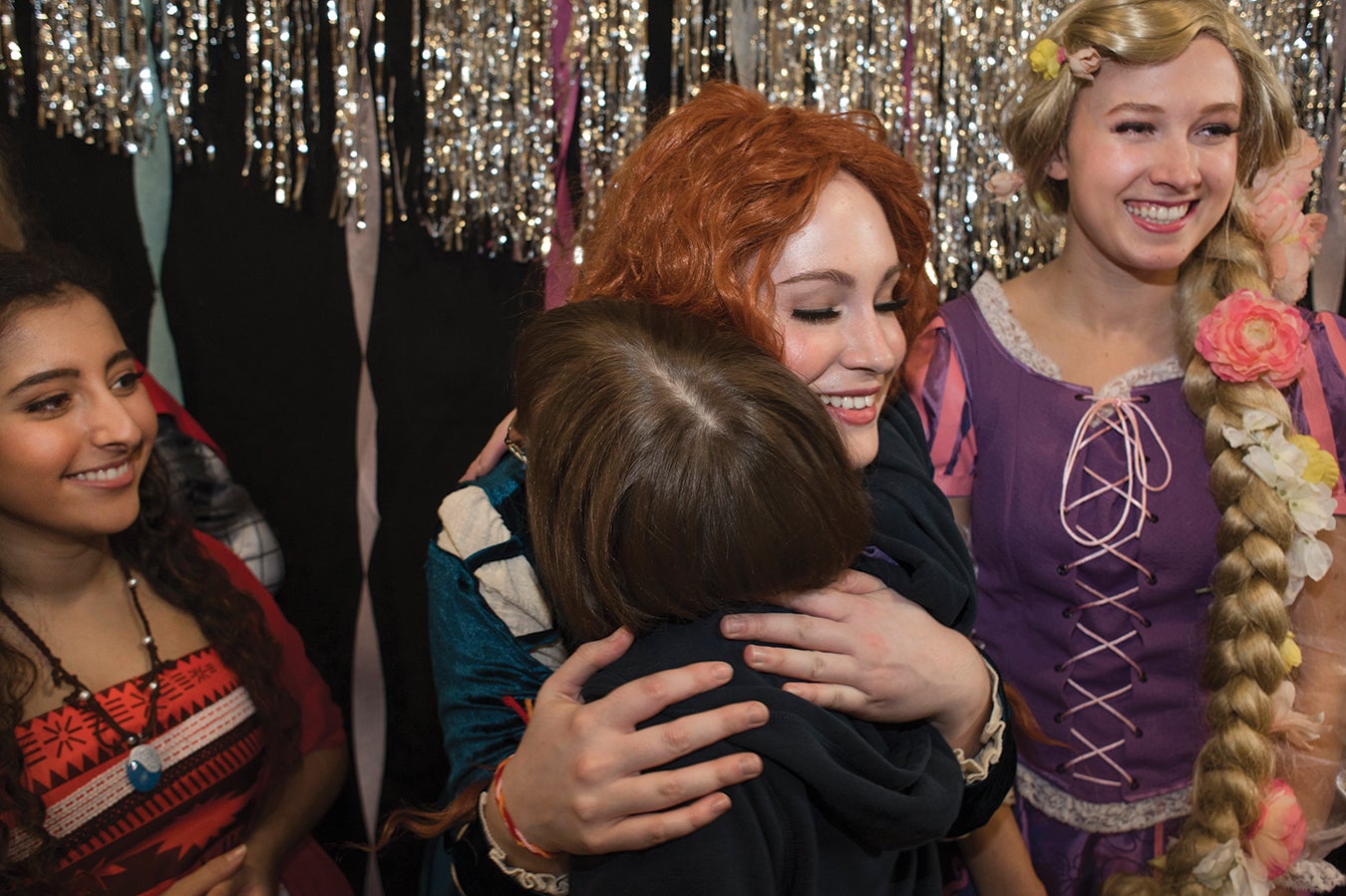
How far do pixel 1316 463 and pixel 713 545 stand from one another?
1036mm

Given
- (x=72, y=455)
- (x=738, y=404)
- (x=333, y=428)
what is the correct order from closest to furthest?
(x=738, y=404), (x=72, y=455), (x=333, y=428)

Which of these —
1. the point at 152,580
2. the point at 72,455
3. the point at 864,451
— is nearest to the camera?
the point at 864,451

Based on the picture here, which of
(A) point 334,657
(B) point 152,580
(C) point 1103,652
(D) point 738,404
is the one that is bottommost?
(A) point 334,657

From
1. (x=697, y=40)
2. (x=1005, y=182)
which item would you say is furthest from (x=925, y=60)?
(x=1005, y=182)

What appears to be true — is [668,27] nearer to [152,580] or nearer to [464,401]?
[464,401]

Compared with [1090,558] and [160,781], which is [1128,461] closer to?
[1090,558]

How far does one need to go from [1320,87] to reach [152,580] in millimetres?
2463

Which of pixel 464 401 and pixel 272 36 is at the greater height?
pixel 272 36

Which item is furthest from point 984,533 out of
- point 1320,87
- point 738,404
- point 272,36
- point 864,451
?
point 272,36

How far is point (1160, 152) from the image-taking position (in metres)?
1.52

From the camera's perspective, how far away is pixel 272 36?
2.17 metres

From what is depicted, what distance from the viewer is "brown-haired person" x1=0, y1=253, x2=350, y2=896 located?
1377 mm

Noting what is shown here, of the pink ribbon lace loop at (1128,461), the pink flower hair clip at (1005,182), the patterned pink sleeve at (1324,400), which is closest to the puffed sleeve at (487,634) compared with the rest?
the pink ribbon lace loop at (1128,461)

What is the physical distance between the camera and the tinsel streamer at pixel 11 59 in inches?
80.7
